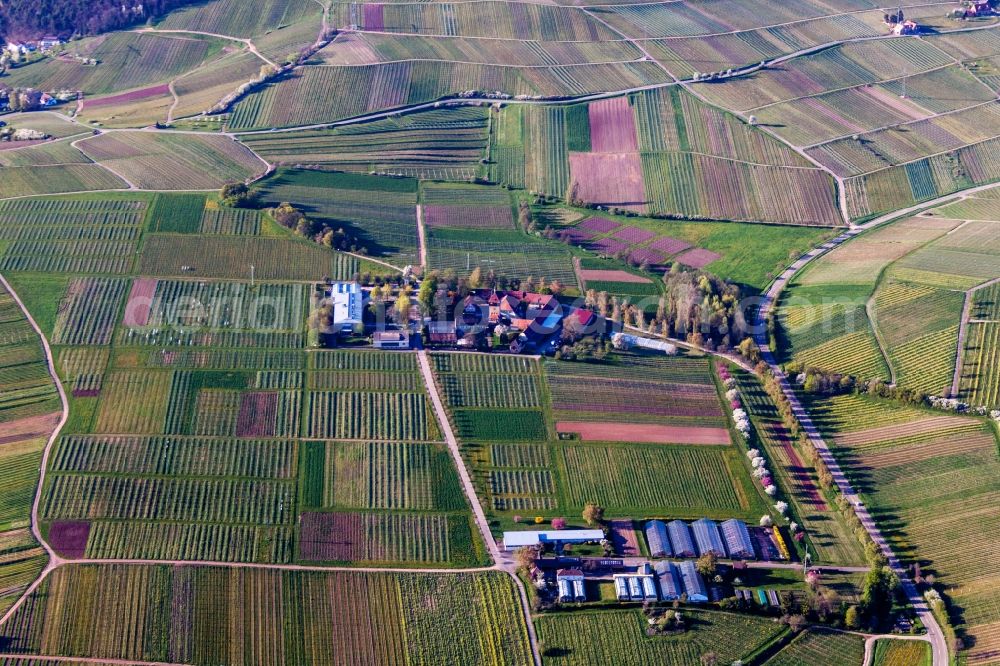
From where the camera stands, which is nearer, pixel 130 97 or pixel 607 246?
pixel 607 246

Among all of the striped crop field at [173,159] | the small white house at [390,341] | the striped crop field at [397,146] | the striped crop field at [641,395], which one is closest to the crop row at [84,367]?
the small white house at [390,341]

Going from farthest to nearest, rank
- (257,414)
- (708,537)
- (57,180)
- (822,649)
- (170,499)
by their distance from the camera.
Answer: (57,180)
(257,414)
(170,499)
(708,537)
(822,649)

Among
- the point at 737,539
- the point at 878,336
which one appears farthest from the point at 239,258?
the point at 878,336

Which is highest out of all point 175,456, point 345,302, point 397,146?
point 397,146

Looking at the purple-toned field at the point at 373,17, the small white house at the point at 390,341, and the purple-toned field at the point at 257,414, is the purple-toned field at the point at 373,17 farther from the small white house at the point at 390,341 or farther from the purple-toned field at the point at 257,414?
the purple-toned field at the point at 257,414

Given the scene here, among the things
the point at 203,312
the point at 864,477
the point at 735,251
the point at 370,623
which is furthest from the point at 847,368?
the point at 203,312

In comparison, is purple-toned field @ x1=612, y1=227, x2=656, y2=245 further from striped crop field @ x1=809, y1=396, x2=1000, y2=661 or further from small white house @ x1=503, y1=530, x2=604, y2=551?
small white house @ x1=503, y1=530, x2=604, y2=551

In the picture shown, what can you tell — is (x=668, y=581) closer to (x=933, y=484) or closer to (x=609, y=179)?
(x=933, y=484)

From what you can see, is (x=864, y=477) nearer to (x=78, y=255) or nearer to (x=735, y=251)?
(x=735, y=251)
